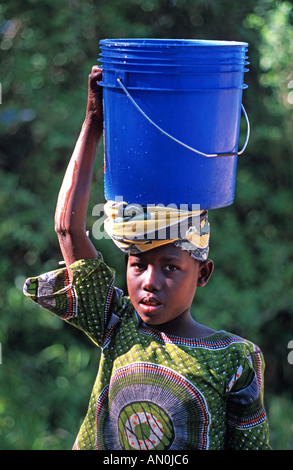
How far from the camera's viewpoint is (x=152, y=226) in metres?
1.94

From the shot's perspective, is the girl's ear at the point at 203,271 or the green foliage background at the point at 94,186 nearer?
the girl's ear at the point at 203,271

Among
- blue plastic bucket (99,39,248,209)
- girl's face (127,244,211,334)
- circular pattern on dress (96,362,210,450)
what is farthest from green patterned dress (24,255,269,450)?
blue plastic bucket (99,39,248,209)

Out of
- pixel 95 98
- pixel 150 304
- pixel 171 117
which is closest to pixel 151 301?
pixel 150 304

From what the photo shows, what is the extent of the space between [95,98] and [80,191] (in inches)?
12.1

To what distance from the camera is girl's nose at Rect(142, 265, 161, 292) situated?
6.47 feet

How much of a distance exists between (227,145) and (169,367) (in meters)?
0.71

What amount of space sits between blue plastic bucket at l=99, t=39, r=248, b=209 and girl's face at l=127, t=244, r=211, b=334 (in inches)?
6.8

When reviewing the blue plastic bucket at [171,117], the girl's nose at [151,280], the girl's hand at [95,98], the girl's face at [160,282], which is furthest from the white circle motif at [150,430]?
the girl's hand at [95,98]

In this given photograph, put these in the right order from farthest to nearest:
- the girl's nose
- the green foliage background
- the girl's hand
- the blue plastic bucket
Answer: the green foliage background < the girl's hand < the girl's nose < the blue plastic bucket

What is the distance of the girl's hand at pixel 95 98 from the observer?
2080mm

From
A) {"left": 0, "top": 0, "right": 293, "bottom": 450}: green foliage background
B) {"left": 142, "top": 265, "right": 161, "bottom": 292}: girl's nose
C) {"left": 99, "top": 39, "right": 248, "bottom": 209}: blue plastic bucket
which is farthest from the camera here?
{"left": 0, "top": 0, "right": 293, "bottom": 450}: green foliage background

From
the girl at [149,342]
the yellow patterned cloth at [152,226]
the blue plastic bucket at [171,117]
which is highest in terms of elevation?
the blue plastic bucket at [171,117]

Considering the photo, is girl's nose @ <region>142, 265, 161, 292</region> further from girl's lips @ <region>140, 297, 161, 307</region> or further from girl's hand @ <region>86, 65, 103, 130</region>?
girl's hand @ <region>86, 65, 103, 130</region>

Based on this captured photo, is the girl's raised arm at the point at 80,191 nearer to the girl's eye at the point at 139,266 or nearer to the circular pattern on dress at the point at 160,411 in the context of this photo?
the girl's eye at the point at 139,266
